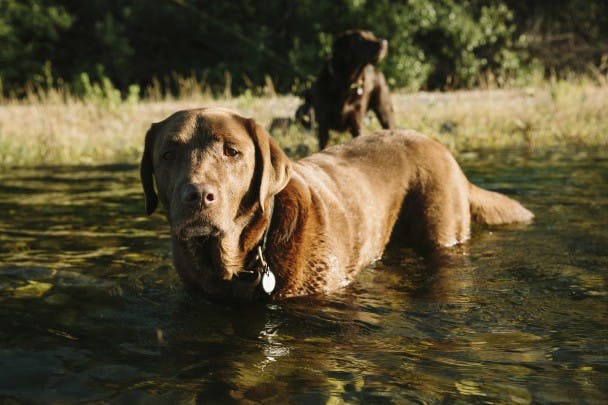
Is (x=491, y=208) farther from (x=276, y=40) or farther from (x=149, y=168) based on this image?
(x=276, y=40)

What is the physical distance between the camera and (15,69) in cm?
2647

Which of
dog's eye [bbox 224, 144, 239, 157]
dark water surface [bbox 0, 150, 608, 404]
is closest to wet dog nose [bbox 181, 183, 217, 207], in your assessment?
dog's eye [bbox 224, 144, 239, 157]

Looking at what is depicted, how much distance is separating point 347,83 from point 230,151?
571 centimetres

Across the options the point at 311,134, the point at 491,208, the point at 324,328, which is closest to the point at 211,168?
the point at 324,328

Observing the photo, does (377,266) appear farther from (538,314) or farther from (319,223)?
(538,314)

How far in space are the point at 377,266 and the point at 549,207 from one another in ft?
8.10

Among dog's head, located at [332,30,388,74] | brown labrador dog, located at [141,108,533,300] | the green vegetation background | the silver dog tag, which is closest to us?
brown labrador dog, located at [141,108,533,300]

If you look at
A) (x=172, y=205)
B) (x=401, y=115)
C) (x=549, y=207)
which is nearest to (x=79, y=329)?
(x=172, y=205)

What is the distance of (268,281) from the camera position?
395 centimetres

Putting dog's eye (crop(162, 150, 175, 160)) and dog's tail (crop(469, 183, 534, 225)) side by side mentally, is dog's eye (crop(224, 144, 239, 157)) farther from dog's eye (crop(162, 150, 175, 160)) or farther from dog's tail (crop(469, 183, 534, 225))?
dog's tail (crop(469, 183, 534, 225))

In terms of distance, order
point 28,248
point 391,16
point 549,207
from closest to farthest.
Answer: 1. point 28,248
2. point 549,207
3. point 391,16

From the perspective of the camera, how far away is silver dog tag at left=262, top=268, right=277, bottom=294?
3.94m

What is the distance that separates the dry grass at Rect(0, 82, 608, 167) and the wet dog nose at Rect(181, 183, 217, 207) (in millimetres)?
7426

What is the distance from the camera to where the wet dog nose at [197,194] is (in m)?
3.34
